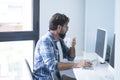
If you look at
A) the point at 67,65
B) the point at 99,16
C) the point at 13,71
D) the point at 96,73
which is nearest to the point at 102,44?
the point at 96,73

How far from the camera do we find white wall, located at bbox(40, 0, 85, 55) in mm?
3191

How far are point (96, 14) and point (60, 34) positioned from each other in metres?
0.96

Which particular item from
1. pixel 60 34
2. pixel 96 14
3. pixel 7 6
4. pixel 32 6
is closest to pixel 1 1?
pixel 7 6

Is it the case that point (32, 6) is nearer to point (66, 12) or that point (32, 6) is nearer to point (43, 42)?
point (66, 12)

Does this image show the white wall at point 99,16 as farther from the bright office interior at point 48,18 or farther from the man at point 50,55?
the man at point 50,55

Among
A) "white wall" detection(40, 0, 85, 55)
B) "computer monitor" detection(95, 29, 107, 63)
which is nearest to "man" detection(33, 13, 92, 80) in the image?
"computer monitor" detection(95, 29, 107, 63)

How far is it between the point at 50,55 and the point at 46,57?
0.15 feet

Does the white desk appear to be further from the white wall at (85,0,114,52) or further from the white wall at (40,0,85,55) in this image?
the white wall at (85,0,114,52)

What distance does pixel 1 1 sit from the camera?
3098 mm

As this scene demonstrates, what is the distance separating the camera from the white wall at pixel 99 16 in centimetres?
321

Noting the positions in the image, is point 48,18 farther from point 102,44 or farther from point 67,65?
point 67,65

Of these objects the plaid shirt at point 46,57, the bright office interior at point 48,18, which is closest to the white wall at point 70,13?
the bright office interior at point 48,18

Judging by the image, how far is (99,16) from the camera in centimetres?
323

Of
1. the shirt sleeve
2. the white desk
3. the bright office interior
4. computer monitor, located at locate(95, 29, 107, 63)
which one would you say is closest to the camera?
the shirt sleeve
